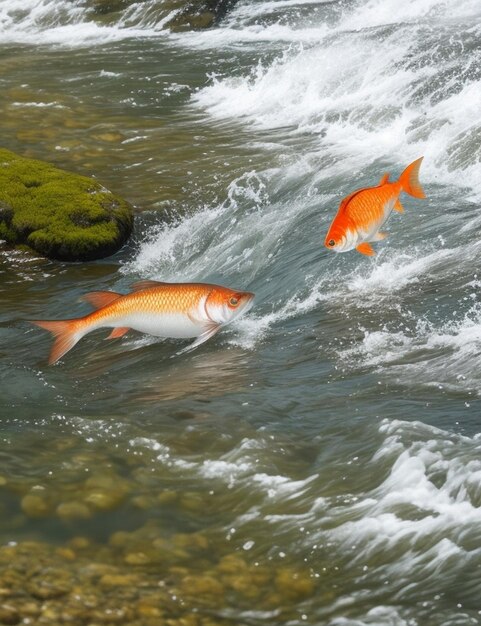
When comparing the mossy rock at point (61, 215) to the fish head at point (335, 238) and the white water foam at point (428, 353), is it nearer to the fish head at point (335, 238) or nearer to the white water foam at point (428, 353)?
the white water foam at point (428, 353)

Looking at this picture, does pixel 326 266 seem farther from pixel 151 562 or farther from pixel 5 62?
pixel 5 62

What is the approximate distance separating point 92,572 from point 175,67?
15326mm

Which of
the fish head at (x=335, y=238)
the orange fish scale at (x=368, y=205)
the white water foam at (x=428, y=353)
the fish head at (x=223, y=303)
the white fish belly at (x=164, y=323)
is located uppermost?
the orange fish scale at (x=368, y=205)

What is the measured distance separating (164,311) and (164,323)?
107mm

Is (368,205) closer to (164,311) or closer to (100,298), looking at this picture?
(164,311)

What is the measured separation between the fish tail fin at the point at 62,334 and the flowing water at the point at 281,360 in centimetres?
30

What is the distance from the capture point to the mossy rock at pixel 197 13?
74.1ft

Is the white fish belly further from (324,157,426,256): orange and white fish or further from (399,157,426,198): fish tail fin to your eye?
(399,157,426,198): fish tail fin

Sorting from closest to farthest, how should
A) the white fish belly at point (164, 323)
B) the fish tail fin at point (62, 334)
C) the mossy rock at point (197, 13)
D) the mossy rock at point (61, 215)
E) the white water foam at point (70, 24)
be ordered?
the white fish belly at point (164, 323) < the fish tail fin at point (62, 334) < the mossy rock at point (61, 215) < the mossy rock at point (197, 13) < the white water foam at point (70, 24)

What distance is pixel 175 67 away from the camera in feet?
62.9

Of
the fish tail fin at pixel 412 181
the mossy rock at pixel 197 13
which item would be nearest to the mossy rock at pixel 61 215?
the fish tail fin at pixel 412 181

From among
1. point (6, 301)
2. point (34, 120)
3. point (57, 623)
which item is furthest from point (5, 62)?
point (57, 623)

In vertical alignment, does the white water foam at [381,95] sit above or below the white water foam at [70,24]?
below

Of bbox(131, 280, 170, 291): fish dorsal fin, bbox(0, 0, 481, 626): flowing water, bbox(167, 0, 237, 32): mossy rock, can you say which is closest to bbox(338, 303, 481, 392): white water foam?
bbox(0, 0, 481, 626): flowing water
